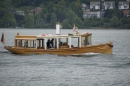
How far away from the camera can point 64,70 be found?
7256 centimetres

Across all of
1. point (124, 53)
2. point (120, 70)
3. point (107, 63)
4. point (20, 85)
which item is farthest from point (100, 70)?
point (124, 53)

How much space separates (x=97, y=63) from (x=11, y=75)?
1241 centimetres

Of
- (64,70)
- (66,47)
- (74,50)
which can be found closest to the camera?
(64,70)

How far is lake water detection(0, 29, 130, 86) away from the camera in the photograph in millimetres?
65344

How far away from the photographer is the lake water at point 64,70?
6534cm

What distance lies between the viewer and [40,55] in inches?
3344

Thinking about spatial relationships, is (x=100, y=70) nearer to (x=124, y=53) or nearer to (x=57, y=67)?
(x=57, y=67)

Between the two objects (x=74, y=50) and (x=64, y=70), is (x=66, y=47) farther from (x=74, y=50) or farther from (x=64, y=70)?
(x=64, y=70)

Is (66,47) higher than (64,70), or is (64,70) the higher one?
(66,47)

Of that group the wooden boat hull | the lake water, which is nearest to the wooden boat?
the wooden boat hull

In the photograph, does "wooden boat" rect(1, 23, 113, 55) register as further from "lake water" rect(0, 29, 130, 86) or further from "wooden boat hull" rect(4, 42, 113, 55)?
"lake water" rect(0, 29, 130, 86)

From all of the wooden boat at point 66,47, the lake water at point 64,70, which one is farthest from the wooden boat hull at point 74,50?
the lake water at point 64,70

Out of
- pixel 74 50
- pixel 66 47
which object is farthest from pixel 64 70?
pixel 66 47

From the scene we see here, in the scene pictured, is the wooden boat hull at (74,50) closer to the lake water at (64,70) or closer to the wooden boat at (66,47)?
the wooden boat at (66,47)
